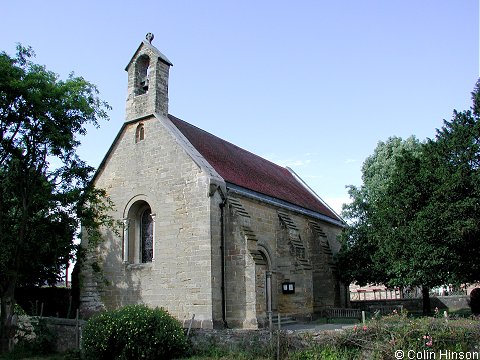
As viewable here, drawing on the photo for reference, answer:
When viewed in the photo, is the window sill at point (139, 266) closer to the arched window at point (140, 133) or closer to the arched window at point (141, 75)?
the arched window at point (140, 133)

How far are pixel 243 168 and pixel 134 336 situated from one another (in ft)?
41.8

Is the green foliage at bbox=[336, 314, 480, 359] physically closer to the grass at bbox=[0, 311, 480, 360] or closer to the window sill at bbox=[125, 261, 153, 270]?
the grass at bbox=[0, 311, 480, 360]

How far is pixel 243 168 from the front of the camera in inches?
1016

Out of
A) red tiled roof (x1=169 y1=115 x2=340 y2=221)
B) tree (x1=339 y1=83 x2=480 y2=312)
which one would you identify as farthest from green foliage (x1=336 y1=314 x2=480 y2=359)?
red tiled roof (x1=169 y1=115 x2=340 y2=221)

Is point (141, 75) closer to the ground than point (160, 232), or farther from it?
farther from it

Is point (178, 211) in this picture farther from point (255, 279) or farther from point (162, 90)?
point (162, 90)

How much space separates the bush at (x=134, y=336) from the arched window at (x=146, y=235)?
6.21 metres

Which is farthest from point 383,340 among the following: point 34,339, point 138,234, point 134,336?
point 34,339

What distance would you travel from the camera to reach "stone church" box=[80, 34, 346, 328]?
1909 centimetres

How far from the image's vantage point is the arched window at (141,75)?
2327 cm

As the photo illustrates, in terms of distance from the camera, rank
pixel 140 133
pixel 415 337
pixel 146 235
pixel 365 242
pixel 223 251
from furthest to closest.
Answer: pixel 365 242
pixel 140 133
pixel 146 235
pixel 223 251
pixel 415 337

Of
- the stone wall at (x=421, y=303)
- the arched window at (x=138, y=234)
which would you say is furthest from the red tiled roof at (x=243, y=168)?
the stone wall at (x=421, y=303)

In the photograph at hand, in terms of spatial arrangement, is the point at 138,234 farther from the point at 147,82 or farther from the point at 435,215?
the point at 435,215

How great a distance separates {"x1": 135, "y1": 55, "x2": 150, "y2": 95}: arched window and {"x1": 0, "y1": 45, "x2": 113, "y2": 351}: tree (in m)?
3.11
